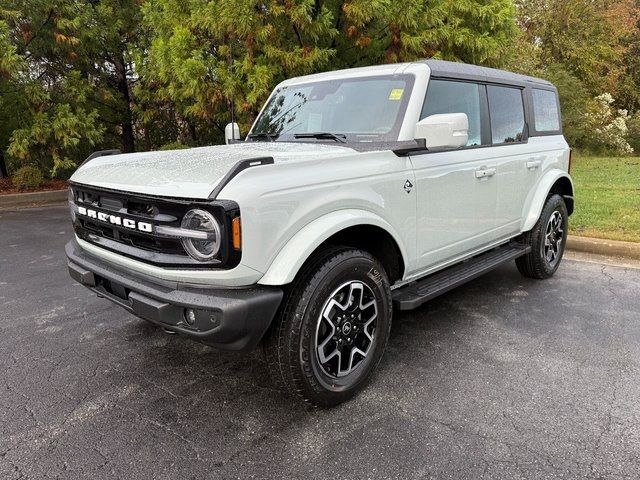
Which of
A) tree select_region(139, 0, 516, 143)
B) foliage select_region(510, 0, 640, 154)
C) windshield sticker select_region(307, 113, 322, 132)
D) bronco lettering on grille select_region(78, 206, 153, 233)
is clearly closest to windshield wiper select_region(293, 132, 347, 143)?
windshield sticker select_region(307, 113, 322, 132)

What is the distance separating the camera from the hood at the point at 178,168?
233 centimetres

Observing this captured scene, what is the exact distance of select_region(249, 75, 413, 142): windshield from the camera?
10.8 ft

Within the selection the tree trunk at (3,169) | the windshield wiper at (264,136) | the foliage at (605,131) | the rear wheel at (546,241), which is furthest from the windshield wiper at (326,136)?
the foliage at (605,131)

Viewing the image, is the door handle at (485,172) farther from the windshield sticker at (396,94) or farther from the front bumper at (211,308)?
the front bumper at (211,308)

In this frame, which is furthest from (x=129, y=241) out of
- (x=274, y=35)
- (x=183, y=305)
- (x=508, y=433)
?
(x=274, y=35)

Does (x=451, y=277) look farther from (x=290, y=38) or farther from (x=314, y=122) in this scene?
(x=290, y=38)

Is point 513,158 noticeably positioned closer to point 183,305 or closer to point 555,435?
point 555,435

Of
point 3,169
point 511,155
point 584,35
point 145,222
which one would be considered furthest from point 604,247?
point 584,35

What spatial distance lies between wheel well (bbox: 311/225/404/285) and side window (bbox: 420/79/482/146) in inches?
35.0

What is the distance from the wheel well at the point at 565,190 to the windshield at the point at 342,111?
2389 mm

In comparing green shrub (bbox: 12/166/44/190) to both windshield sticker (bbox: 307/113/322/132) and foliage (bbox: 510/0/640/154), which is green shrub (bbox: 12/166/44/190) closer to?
windshield sticker (bbox: 307/113/322/132)

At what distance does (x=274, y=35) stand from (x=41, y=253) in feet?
15.0

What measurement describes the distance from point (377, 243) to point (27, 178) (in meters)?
10.7

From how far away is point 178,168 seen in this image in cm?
261
